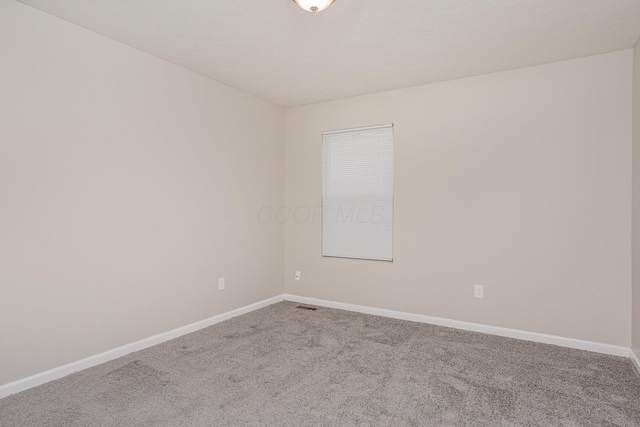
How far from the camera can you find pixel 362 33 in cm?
262

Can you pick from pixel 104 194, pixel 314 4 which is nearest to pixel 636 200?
pixel 314 4

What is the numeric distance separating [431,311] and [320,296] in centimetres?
133

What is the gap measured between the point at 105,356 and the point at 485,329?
10.6ft

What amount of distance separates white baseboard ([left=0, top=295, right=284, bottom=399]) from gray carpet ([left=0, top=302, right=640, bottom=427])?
0.06 meters

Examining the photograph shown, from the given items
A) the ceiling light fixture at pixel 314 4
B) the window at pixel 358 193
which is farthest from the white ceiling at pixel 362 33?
the window at pixel 358 193

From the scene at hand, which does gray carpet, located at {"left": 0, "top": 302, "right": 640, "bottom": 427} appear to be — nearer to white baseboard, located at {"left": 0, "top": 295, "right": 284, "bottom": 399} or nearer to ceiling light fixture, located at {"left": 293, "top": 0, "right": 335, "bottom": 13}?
white baseboard, located at {"left": 0, "top": 295, "right": 284, "bottom": 399}

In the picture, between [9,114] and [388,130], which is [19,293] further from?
[388,130]

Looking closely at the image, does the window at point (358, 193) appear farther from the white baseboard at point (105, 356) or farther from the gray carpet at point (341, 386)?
the white baseboard at point (105, 356)

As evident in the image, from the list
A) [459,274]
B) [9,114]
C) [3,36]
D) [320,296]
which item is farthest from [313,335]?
[3,36]

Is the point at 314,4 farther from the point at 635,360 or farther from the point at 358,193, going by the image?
the point at 635,360

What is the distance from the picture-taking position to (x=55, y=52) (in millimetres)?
2447

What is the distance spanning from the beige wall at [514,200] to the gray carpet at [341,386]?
42cm

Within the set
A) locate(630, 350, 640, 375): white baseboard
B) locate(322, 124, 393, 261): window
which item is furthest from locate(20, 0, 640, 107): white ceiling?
locate(630, 350, 640, 375): white baseboard

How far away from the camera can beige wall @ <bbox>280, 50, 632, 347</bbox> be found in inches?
115
